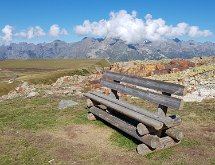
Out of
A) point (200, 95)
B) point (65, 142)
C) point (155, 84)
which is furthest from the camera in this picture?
point (200, 95)

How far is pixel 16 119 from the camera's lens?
18.4 meters

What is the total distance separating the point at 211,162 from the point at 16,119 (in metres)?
11.6

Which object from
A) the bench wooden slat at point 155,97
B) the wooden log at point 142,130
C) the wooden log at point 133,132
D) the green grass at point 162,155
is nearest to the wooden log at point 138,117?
the wooden log at point 142,130

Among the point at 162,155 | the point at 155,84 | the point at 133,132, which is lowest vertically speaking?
the point at 162,155

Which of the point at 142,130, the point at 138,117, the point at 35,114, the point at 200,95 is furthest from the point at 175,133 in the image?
the point at 200,95

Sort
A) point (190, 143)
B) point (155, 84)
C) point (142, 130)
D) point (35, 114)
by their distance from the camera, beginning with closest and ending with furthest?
point (142, 130)
point (155, 84)
point (190, 143)
point (35, 114)

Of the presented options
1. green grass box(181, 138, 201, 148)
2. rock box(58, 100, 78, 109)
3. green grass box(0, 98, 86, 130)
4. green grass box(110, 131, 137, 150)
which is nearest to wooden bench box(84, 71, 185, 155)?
green grass box(181, 138, 201, 148)

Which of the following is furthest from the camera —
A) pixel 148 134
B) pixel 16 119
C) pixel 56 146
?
pixel 16 119

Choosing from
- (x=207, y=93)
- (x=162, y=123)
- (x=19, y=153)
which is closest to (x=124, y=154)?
(x=162, y=123)

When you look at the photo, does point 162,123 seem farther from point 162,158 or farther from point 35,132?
point 35,132

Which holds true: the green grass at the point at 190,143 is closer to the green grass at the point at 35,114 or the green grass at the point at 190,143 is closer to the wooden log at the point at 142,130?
the wooden log at the point at 142,130

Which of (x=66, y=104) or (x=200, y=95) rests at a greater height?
(x=200, y=95)

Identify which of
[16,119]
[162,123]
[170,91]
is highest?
[170,91]

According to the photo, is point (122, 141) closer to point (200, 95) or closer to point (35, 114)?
point (35, 114)
